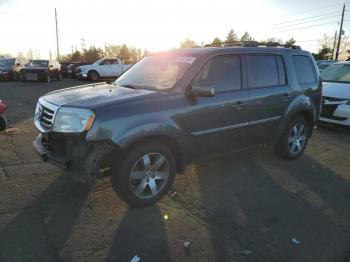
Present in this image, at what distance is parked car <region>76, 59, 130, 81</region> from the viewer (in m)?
23.7

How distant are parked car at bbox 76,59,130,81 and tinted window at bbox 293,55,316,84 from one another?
61.8 feet

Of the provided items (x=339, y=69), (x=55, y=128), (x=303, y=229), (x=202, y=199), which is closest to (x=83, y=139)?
(x=55, y=128)

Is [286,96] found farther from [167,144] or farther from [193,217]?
[193,217]

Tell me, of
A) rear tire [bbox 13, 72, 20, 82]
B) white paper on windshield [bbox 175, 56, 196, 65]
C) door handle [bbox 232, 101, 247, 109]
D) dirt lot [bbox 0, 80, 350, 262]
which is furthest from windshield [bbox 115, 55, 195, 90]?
rear tire [bbox 13, 72, 20, 82]

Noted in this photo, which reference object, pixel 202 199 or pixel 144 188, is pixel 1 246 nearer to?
pixel 144 188

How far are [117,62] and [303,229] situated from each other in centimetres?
2257

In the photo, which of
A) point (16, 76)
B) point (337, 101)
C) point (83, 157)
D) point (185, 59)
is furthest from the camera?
point (16, 76)

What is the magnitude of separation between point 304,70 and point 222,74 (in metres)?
2.09

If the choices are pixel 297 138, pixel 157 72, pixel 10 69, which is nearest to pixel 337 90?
pixel 297 138

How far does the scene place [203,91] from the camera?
13.2ft

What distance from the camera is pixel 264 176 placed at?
5180 millimetres

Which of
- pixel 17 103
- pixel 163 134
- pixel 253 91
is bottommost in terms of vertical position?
pixel 17 103

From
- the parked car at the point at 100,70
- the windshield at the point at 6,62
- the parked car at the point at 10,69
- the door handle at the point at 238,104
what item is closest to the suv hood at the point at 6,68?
the parked car at the point at 10,69

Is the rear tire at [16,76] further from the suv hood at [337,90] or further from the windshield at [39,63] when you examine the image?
the suv hood at [337,90]
